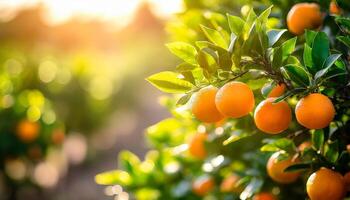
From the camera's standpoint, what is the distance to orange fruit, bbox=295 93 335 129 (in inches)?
37.0

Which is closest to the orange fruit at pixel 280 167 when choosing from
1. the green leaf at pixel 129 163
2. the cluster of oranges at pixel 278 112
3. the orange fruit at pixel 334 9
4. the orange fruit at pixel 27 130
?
the cluster of oranges at pixel 278 112

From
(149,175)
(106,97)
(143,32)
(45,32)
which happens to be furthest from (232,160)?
(143,32)

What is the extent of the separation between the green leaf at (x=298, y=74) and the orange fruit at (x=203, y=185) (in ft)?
2.61

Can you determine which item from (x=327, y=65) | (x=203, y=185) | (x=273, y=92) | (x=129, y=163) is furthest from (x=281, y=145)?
(x=129, y=163)

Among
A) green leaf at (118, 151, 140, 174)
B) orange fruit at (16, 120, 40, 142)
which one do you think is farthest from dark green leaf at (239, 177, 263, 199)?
orange fruit at (16, 120, 40, 142)

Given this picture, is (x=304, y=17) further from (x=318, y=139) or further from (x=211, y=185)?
(x=211, y=185)

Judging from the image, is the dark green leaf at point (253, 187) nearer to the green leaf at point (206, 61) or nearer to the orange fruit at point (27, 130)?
the green leaf at point (206, 61)

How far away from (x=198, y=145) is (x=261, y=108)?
62 cm

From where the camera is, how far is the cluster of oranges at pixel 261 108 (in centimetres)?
95

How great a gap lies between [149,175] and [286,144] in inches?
34.7

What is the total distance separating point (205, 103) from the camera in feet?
3.34

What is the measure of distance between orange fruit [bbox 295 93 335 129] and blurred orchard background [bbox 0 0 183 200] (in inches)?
38.4

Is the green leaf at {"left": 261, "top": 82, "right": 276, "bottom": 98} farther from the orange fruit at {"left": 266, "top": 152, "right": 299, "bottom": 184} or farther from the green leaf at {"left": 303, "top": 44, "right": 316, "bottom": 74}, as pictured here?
the orange fruit at {"left": 266, "top": 152, "right": 299, "bottom": 184}

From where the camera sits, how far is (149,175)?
194 cm
